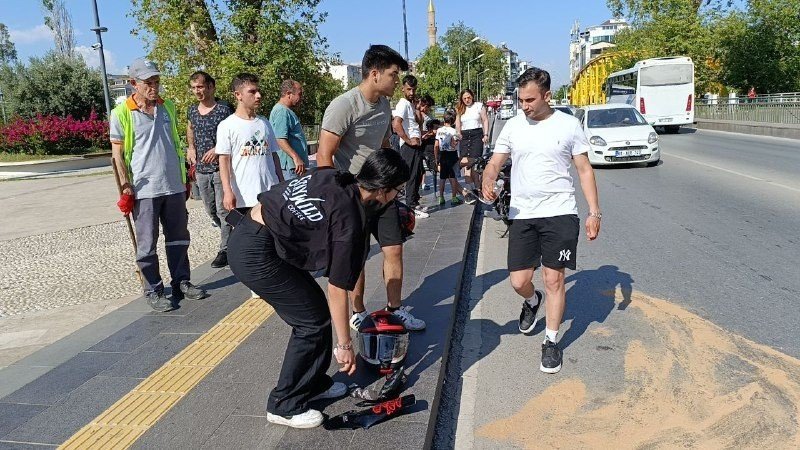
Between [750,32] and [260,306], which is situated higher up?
[750,32]

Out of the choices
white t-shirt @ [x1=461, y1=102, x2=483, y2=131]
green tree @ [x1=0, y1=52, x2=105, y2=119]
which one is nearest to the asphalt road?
white t-shirt @ [x1=461, y1=102, x2=483, y2=131]

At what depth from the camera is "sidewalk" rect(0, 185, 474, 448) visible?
3.02 meters

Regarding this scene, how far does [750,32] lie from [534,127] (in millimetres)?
36528

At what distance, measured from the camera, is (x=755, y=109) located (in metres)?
28.2

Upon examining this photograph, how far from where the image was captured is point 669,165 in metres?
14.5

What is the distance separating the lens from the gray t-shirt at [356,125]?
156 inches

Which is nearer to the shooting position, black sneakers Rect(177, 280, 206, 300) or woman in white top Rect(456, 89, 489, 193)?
A: black sneakers Rect(177, 280, 206, 300)

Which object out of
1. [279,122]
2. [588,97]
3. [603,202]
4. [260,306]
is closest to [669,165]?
[603,202]

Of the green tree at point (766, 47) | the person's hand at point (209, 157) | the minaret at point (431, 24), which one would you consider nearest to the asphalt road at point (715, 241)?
the person's hand at point (209, 157)

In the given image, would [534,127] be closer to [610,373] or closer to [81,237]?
[610,373]

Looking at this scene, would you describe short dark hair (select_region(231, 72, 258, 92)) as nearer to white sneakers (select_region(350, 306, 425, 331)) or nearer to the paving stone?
white sneakers (select_region(350, 306, 425, 331))

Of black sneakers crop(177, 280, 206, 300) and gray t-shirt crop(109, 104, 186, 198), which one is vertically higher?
gray t-shirt crop(109, 104, 186, 198)

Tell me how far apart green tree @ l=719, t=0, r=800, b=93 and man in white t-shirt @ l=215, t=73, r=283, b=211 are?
36116 mm

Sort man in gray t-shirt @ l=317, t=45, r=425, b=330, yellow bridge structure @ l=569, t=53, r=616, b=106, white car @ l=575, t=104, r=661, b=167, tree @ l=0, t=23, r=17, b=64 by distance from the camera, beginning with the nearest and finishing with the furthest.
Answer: man in gray t-shirt @ l=317, t=45, r=425, b=330
white car @ l=575, t=104, r=661, b=167
yellow bridge structure @ l=569, t=53, r=616, b=106
tree @ l=0, t=23, r=17, b=64
